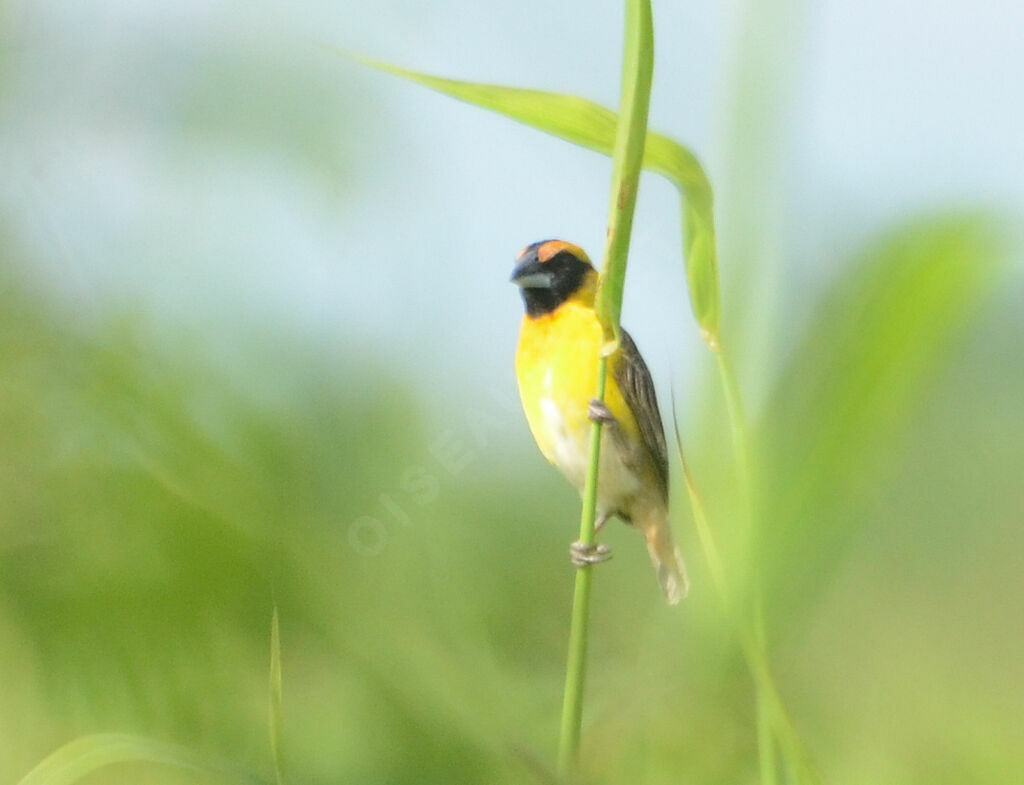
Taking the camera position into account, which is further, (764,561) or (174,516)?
(174,516)

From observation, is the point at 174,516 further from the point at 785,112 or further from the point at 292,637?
the point at 785,112

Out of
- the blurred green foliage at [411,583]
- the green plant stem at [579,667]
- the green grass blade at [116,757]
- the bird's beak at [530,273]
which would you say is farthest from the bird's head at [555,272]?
the green grass blade at [116,757]

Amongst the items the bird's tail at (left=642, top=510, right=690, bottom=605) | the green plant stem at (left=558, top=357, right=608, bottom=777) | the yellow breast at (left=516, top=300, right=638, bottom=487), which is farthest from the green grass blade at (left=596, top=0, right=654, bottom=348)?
the yellow breast at (left=516, top=300, right=638, bottom=487)

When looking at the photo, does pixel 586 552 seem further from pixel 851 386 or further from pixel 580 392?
pixel 580 392

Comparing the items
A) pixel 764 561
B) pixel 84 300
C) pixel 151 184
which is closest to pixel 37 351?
pixel 84 300

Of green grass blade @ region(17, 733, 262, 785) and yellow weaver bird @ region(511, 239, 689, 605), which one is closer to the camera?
green grass blade @ region(17, 733, 262, 785)

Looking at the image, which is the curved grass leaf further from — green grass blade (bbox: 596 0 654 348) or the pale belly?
the pale belly
